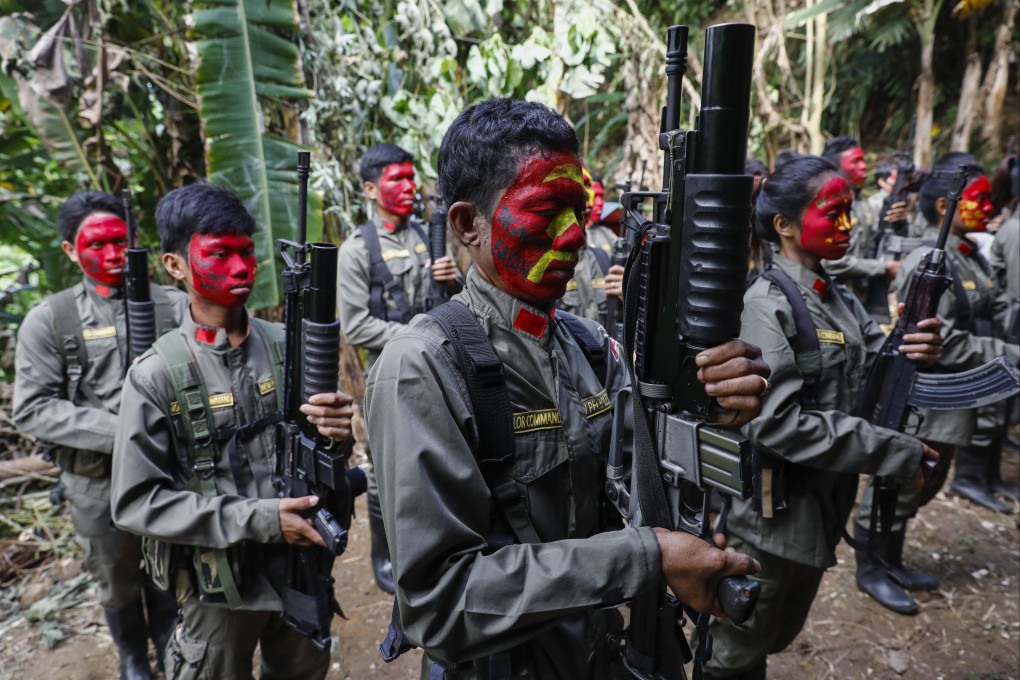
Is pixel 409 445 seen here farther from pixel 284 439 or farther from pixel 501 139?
pixel 284 439

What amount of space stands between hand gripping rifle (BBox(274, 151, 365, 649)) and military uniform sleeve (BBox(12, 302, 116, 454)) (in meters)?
1.48

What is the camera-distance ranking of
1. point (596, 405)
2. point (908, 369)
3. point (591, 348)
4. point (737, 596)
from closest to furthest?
point (737, 596)
point (596, 405)
point (591, 348)
point (908, 369)


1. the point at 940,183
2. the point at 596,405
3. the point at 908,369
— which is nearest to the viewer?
the point at 596,405

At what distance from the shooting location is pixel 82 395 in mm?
3766

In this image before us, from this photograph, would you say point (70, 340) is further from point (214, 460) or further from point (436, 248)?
point (436, 248)

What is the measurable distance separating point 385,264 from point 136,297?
1.72 m

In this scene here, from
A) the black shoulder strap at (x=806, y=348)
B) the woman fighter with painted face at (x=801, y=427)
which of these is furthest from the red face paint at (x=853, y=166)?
the black shoulder strap at (x=806, y=348)

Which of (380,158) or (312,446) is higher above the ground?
(380,158)

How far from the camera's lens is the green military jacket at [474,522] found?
Result: 1403 mm

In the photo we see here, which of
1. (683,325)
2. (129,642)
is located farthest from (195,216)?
(129,642)

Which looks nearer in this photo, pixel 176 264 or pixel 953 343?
pixel 176 264

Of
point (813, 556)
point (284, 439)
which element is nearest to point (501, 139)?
point (284, 439)

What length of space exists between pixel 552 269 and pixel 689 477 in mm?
598

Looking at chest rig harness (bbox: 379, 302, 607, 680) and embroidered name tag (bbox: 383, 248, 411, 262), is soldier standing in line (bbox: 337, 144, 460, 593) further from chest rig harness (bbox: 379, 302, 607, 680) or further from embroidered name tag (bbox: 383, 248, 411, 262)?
chest rig harness (bbox: 379, 302, 607, 680)
